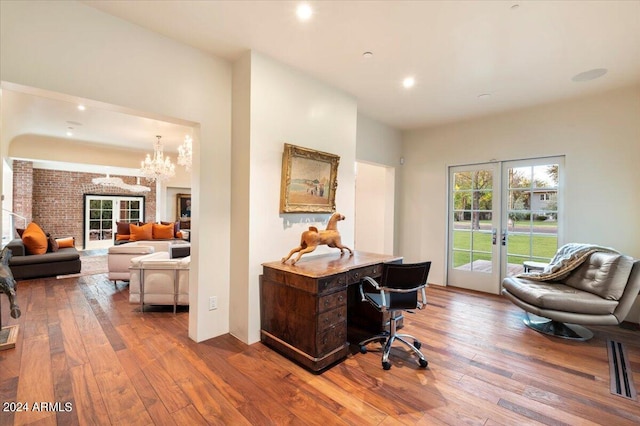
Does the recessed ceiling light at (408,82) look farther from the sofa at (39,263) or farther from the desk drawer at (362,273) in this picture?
the sofa at (39,263)

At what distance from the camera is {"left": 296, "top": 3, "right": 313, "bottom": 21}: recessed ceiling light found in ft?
7.21

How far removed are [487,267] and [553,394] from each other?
2846mm

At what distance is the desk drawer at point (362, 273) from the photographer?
105 inches

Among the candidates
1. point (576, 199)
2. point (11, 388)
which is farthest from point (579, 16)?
point (11, 388)

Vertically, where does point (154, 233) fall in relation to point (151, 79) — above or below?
below

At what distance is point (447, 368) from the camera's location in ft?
7.97

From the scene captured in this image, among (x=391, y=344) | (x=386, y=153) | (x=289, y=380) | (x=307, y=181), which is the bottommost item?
(x=289, y=380)

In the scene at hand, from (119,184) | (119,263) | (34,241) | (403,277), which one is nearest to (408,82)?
(403,277)

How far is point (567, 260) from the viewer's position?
330cm

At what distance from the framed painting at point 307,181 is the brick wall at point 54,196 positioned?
8123mm

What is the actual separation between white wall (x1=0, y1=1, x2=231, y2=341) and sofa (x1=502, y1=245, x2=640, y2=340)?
3343mm

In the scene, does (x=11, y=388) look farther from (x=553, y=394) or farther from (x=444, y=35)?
(x=444, y=35)

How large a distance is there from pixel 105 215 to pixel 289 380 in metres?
9.76

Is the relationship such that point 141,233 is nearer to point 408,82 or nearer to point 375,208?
point 375,208
